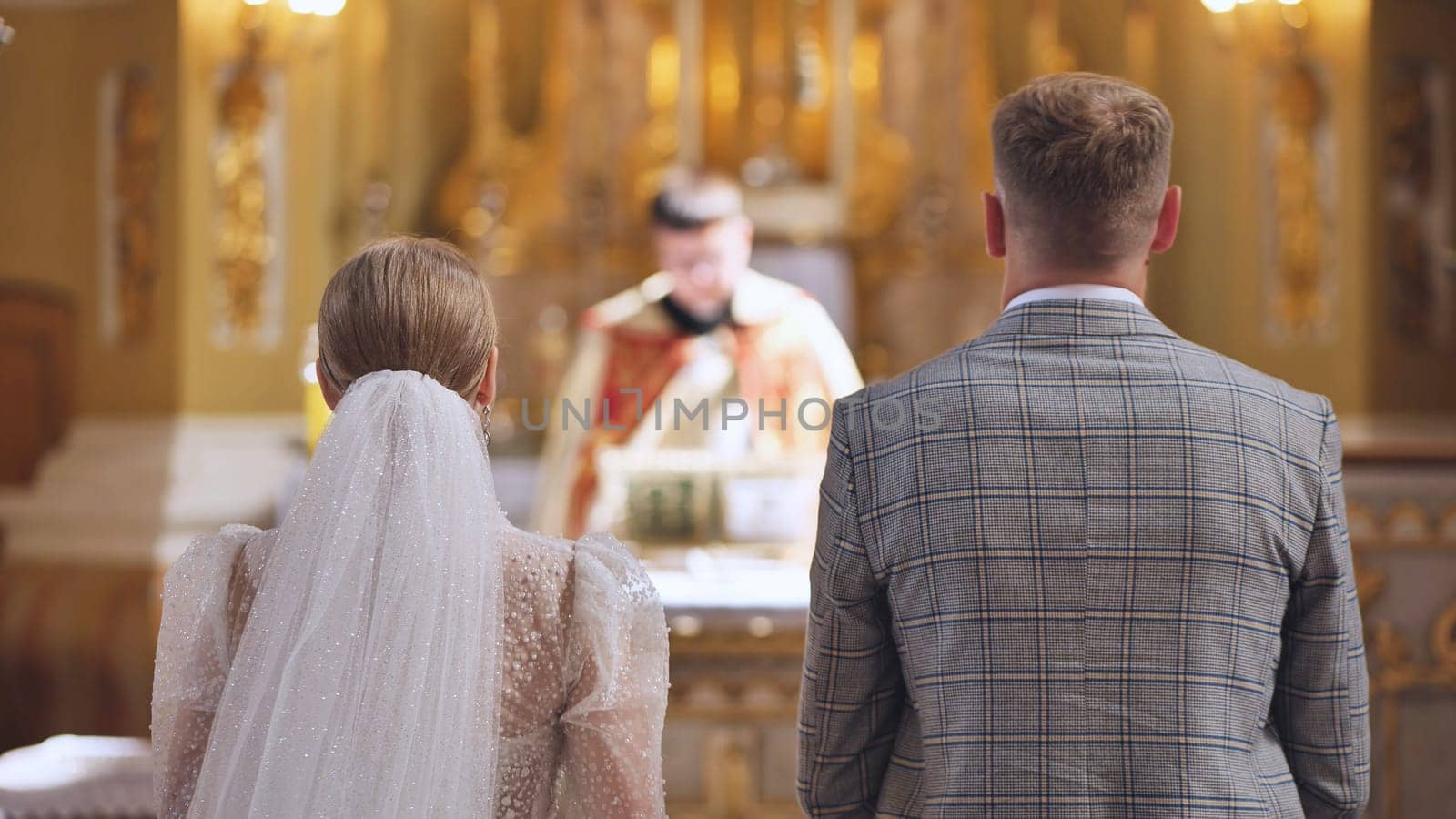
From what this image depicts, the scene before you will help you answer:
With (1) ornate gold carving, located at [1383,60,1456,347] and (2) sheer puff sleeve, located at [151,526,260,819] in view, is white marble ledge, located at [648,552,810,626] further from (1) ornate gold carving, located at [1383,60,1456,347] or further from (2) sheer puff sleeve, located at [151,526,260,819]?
(1) ornate gold carving, located at [1383,60,1456,347]

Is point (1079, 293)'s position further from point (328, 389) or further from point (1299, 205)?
point (1299, 205)

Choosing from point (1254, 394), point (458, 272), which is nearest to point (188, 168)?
point (458, 272)

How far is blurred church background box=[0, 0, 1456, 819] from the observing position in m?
5.52

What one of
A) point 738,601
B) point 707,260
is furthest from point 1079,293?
point 707,260

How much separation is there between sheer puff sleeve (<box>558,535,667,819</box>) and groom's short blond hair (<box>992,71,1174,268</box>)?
1.83 ft

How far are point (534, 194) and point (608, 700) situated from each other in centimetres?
487

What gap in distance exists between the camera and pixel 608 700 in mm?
1515

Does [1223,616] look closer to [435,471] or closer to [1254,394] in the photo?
[1254,394]

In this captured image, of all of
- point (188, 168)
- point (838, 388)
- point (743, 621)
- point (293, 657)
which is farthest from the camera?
point (188, 168)

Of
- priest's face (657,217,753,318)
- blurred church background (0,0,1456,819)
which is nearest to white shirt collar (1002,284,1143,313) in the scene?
priest's face (657,217,753,318)

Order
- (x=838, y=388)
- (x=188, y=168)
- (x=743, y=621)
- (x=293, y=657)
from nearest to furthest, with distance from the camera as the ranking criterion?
(x=293, y=657) < (x=743, y=621) < (x=838, y=388) < (x=188, y=168)

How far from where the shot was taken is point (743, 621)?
3650 mm

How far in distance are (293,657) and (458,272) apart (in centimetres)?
42

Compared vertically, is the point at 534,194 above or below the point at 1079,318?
above
